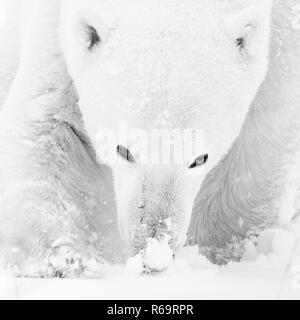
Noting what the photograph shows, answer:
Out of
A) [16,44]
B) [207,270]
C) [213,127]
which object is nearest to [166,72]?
[213,127]

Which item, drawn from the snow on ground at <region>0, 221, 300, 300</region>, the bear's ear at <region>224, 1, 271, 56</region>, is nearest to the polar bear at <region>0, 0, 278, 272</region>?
the bear's ear at <region>224, 1, 271, 56</region>

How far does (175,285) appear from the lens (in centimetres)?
353

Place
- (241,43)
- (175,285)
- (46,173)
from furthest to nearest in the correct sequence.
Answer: (46,173), (241,43), (175,285)

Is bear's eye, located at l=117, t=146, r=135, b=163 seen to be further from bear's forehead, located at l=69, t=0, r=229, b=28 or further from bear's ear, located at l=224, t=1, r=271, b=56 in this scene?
bear's ear, located at l=224, t=1, r=271, b=56

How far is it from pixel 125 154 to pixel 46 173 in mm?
806

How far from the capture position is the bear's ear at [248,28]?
3959mm

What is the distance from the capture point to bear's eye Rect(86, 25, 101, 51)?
13.2 ft

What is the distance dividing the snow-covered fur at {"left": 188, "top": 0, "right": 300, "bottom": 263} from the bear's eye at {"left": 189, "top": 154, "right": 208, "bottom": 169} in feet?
3.34

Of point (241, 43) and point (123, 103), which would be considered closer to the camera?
point (123, 103)

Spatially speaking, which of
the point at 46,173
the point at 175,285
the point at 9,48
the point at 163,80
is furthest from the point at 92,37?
the point at 9,48

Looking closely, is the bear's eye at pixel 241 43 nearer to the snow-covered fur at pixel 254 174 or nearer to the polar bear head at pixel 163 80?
the polar bear head at pixel 163 80

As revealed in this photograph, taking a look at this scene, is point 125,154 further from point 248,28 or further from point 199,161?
point 248,28

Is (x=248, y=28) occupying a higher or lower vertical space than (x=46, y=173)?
higher

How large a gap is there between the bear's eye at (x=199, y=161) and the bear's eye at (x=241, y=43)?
1.90 feet
